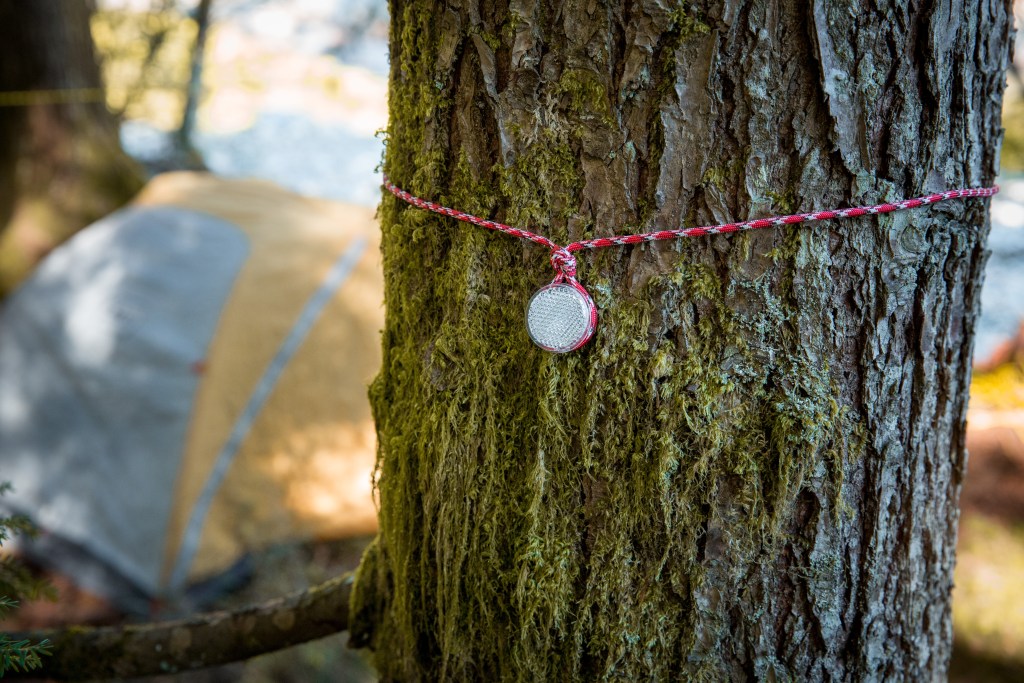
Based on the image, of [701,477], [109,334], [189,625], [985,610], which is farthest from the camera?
[109,334]

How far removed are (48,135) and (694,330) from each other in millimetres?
4414

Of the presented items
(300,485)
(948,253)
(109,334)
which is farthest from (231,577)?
(948,253)

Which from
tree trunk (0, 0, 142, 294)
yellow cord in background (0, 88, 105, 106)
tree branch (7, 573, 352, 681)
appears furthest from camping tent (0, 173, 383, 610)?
tree branch (7, 573, 352, 681)

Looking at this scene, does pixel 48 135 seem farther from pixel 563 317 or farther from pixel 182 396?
pixel 563 317

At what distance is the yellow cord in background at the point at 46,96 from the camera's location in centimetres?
407

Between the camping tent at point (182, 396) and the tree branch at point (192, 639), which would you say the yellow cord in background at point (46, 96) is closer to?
the camping tent at point (182, 396)

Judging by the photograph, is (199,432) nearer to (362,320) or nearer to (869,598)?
(362,320)

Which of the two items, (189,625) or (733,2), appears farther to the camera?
(189,625)

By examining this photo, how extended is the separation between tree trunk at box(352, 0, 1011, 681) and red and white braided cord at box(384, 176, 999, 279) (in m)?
0.01

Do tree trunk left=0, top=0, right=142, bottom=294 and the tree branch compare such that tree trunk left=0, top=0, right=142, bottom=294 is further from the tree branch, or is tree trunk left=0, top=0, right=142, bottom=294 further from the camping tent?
the tree branch

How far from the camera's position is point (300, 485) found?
3.83 metres

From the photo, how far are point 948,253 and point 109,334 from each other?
361 cm

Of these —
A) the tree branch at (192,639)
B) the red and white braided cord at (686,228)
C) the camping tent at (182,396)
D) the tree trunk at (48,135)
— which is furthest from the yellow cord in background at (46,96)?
the red and white braided cord at (686,228)

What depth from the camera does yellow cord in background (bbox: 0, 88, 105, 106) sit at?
4.07 meters
